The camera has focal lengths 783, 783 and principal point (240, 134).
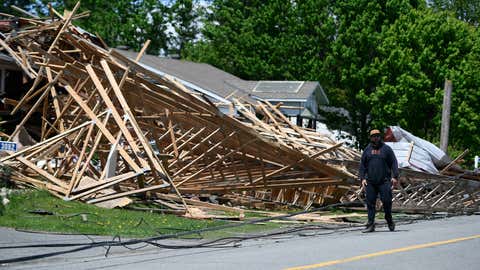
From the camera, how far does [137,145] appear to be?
17.4 meters

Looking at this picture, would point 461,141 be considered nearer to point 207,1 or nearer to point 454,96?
point 454,96

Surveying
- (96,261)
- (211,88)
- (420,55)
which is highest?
(420,55)

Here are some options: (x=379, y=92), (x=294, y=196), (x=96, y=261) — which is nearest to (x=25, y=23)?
(x=294, y=196)

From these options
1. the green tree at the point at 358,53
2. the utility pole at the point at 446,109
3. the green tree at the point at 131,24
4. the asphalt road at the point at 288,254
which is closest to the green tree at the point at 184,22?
the green tree at the point at 131,24

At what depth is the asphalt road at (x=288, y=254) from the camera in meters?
9.59

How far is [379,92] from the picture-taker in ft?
135

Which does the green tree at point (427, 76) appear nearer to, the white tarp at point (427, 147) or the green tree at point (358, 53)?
the green tree at point (358, 53)

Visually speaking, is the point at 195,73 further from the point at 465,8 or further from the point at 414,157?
the point at 465,8

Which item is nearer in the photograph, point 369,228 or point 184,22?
point 369,228

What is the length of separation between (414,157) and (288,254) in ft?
48.0

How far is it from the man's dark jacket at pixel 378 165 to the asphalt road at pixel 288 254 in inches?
49.9

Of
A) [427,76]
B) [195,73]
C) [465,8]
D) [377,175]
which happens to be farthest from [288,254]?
[465,8]

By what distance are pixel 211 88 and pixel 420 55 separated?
1192 cm

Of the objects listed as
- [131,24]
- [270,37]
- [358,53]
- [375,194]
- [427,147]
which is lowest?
[375,194]
